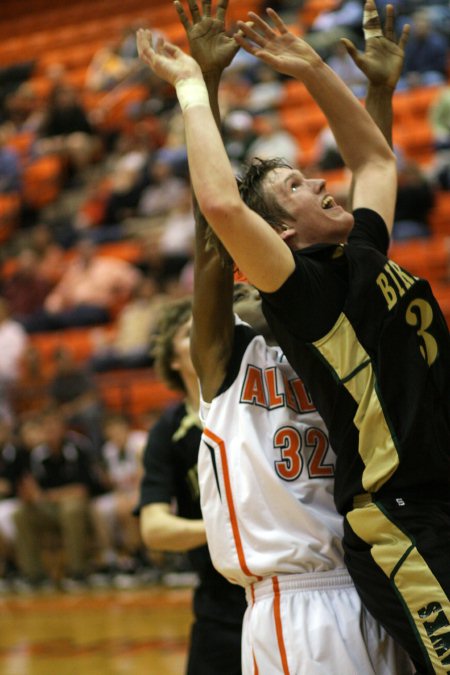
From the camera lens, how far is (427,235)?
422 inches

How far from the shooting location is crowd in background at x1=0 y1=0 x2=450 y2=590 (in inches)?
408

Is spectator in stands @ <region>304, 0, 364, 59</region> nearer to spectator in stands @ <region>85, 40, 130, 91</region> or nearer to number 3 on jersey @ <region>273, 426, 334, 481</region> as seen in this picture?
spectator in stands @ <region>85, 40, 130, 91</region>

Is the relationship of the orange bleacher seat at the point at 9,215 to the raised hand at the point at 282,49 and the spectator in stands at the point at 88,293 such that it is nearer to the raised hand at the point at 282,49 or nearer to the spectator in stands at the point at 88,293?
the spectator in stands at the point at 88,293

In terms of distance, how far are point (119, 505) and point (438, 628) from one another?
788 cm

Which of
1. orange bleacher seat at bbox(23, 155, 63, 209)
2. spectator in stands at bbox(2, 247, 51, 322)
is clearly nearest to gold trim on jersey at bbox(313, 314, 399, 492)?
spectator in stands at bbox(2, 247, 51, 322)

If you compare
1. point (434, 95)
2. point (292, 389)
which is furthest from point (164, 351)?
point (434, 95)

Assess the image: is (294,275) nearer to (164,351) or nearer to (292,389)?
(292,389)

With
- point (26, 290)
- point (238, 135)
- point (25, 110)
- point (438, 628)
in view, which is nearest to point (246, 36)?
point (438, 628)

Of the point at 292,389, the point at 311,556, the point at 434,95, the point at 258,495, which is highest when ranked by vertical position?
the point at 434,95

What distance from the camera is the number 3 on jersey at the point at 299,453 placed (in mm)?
2658

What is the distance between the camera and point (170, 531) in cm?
380

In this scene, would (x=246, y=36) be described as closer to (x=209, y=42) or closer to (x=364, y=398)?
(x=209, y=42)

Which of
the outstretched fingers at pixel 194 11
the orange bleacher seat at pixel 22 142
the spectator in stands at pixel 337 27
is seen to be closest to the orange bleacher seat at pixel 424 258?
the spectator in stands at pixel 337 27

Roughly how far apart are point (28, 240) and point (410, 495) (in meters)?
13.9
